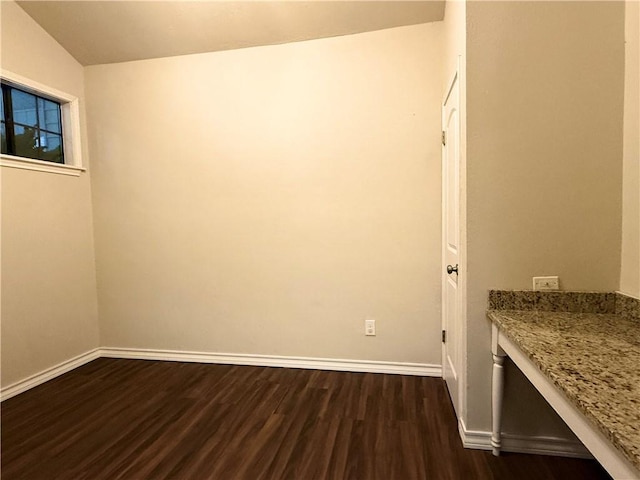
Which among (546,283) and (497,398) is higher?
(546,283)

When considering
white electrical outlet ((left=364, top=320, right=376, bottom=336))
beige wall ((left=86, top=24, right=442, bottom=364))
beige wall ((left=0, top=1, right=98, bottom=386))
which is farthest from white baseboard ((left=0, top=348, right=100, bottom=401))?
white electrical outlet ((left=364, top=320, right=376, bottom=336))

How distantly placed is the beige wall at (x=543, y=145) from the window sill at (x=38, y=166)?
299cm

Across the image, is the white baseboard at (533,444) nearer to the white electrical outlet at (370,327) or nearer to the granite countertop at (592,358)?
the granite countertop at (592,358)

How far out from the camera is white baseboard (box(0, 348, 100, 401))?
2287 millimetres

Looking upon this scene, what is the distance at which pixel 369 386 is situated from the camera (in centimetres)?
232

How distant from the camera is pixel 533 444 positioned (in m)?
1.58

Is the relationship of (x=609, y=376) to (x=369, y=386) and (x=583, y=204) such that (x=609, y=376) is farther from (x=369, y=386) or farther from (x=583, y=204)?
(x=369, y=386)

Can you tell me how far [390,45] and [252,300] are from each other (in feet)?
7.39

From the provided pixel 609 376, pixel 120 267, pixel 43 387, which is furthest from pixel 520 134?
pixel 43 387

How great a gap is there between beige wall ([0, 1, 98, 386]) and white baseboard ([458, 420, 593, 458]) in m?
3.05

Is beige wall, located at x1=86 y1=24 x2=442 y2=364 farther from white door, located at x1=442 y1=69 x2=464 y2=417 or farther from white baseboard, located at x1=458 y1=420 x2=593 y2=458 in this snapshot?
white baseboard, located at x1=458 y1=420 x2=593 y2=458

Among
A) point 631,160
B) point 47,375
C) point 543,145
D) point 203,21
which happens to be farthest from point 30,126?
point 631,160

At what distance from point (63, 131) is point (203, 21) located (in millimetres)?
1583

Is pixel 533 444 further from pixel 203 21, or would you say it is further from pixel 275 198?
pixel 203 21
